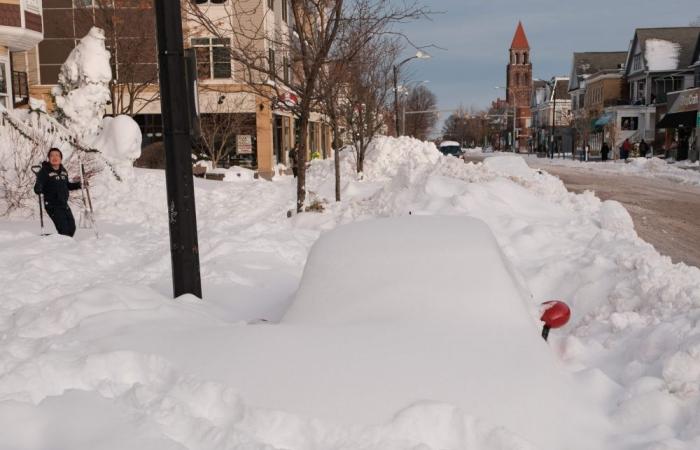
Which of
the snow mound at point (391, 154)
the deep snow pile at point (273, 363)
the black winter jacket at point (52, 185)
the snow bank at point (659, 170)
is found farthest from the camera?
the snow mound at point (391, 154)

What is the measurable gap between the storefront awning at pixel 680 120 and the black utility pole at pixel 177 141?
47.1m

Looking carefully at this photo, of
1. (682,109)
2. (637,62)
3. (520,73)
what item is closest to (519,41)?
(520,73)

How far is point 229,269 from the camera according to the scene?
26.6 feet

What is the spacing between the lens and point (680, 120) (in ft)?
155

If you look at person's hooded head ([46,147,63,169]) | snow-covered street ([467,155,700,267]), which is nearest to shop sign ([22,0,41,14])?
person's hooded head ([46,147,63,169])

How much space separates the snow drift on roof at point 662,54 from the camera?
190 ft

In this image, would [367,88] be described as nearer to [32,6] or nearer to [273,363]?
[32,6]

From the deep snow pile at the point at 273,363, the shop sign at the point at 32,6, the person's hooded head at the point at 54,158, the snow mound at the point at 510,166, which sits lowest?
the deep snow pile at the point at 273,363

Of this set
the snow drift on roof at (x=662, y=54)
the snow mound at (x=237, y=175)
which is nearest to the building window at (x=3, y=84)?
the snow mound at (x=237, y=175)

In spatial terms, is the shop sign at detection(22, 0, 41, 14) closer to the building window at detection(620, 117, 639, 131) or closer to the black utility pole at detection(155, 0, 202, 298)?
the black utility pole at detection(155, 0, 202, 298)

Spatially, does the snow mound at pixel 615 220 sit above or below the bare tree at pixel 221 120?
below

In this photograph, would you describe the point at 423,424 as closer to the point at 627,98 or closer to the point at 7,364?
the point at 7,364

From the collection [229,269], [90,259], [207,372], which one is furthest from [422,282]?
[90,259]

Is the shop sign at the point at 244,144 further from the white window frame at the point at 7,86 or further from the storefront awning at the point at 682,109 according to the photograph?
the storefront awning at the point at 682,109
